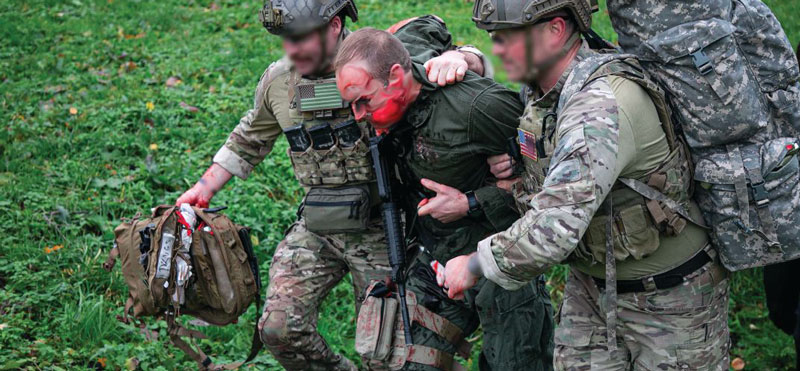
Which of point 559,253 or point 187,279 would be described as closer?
point 559,253

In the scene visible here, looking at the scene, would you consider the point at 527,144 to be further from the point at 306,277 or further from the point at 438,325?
the point at 306,277

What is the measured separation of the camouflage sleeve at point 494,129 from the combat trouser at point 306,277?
0.77 metres

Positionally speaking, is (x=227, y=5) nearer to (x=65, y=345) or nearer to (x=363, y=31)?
(x=65, y=345)

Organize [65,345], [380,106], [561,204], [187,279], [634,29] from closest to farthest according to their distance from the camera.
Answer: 1. [561,204]
2. [634,29]
3. [380,106]
4. [187,279]
5. [65,345]

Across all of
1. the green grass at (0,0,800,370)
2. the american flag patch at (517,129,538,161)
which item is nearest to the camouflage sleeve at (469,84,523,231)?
the american flag patch at (517,129,538,161)

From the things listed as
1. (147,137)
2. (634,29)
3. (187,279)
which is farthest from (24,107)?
(634,29)

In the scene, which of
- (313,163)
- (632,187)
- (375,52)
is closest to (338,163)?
(313,163)

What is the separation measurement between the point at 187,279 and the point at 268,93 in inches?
39.4

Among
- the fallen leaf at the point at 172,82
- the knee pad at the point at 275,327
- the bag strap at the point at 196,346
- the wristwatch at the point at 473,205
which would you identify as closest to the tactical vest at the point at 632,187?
the wristwatch at the point at 473,205

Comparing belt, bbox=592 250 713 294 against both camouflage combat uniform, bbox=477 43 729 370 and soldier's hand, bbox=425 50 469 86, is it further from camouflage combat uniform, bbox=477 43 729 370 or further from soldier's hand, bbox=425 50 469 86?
soldier's hand, bbox=425 50 469 86

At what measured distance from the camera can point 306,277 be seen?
4051mm

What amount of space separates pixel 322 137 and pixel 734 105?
73.1 inches

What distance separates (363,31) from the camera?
11.1 ft

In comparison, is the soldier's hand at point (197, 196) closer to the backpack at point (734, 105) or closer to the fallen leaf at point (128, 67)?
the backpack at point (734, 105)
